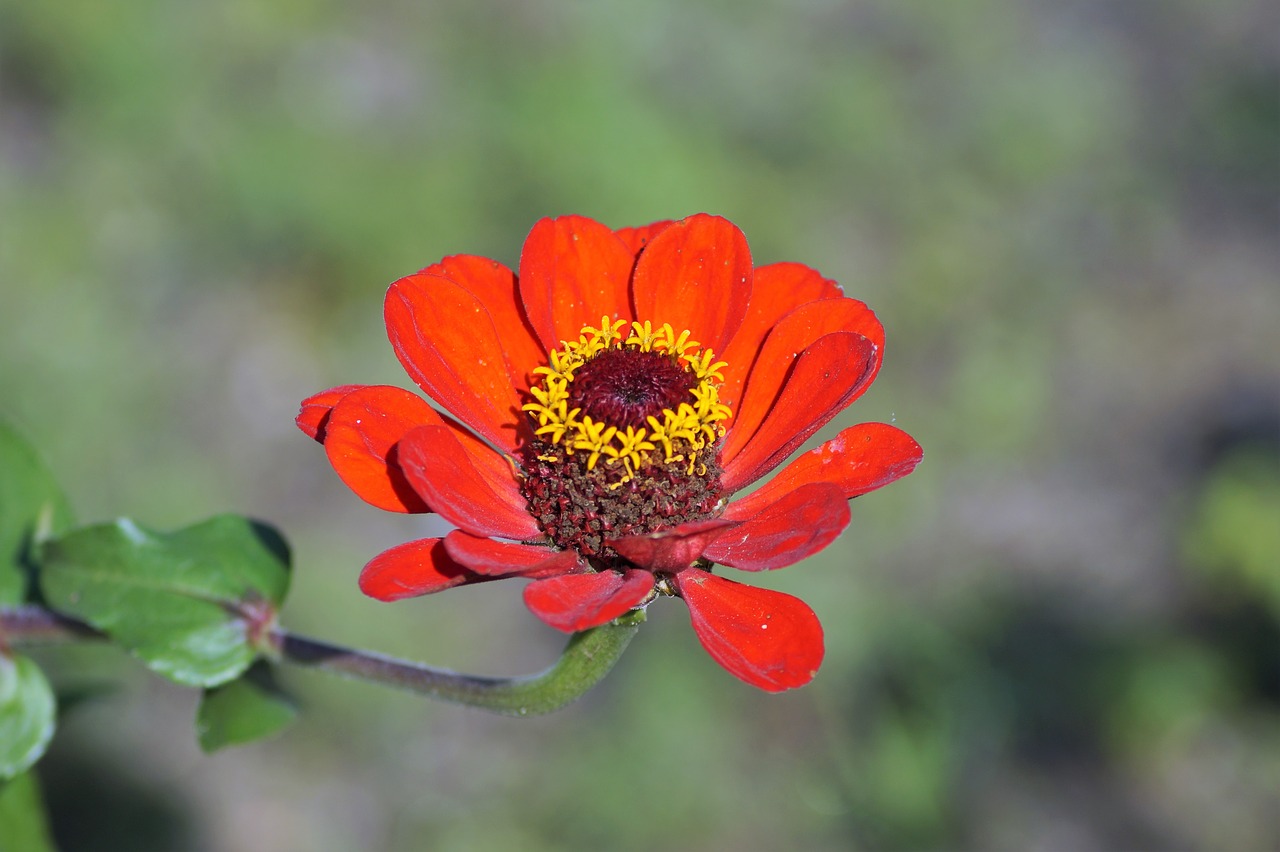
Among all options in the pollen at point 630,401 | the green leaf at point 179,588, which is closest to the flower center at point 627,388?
the pollen at point 630,401

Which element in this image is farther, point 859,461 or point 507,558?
point 859,461

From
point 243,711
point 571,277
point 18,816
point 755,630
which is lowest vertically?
point 18,816

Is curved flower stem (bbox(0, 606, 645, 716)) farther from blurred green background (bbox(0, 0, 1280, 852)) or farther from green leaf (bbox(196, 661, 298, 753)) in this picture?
blurred green background (bbox(0, 0, 1280, 852))

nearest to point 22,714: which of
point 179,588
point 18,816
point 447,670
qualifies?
point 18,816

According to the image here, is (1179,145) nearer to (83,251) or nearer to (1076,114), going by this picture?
(1076,114)

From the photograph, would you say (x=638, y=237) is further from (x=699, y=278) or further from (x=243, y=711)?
(x=243, y=711)

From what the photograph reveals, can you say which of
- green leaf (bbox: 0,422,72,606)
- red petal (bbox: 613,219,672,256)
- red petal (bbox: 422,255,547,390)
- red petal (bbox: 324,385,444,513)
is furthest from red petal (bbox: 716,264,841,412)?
green leaf (bbox: 0,422,72,606)

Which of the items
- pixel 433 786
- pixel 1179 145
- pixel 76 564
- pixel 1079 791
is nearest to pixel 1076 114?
pixel 1179 145

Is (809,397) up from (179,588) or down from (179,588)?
up
